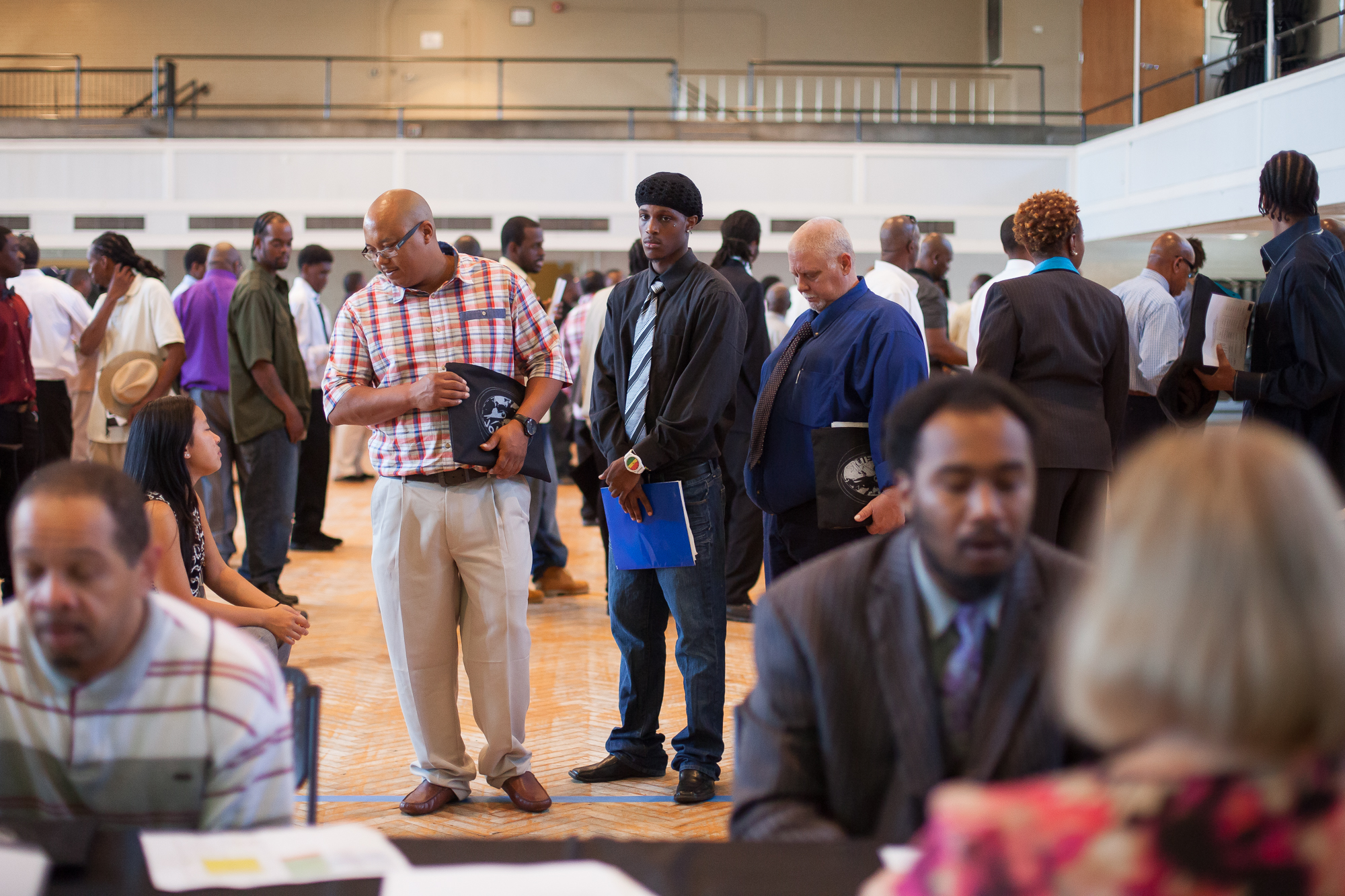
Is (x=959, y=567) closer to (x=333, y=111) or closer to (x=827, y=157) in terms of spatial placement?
(x=827, y=157)

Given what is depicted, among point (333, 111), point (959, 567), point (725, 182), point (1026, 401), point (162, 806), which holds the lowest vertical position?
point (162, 806)

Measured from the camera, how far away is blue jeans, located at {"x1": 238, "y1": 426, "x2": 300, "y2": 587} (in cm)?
526

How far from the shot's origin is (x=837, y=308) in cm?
307

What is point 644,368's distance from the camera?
3.19 meters

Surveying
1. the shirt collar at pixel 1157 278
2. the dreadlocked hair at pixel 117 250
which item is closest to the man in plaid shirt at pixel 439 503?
the dreadlocked hair at pixel 117 250

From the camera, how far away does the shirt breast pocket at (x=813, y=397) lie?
2967 mm

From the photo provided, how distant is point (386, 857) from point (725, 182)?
1153 cm

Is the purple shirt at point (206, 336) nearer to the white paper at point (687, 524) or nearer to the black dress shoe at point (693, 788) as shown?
the white paper at point (687, 524)

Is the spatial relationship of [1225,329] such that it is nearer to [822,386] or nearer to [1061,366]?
[1061,366]

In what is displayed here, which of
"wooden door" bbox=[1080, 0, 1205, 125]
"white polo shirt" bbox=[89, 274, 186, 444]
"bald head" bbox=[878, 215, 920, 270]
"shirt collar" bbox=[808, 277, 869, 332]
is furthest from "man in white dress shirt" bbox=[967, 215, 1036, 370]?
"wooden door" bbox=[1080, 0, 1205, 125]

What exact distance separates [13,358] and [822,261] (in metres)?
3.39

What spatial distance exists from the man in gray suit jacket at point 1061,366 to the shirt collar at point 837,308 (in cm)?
41

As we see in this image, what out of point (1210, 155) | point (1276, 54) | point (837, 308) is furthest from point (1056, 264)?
point (1210, 155)

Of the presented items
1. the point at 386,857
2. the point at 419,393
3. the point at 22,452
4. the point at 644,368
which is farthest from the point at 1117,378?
the point at 22,452
